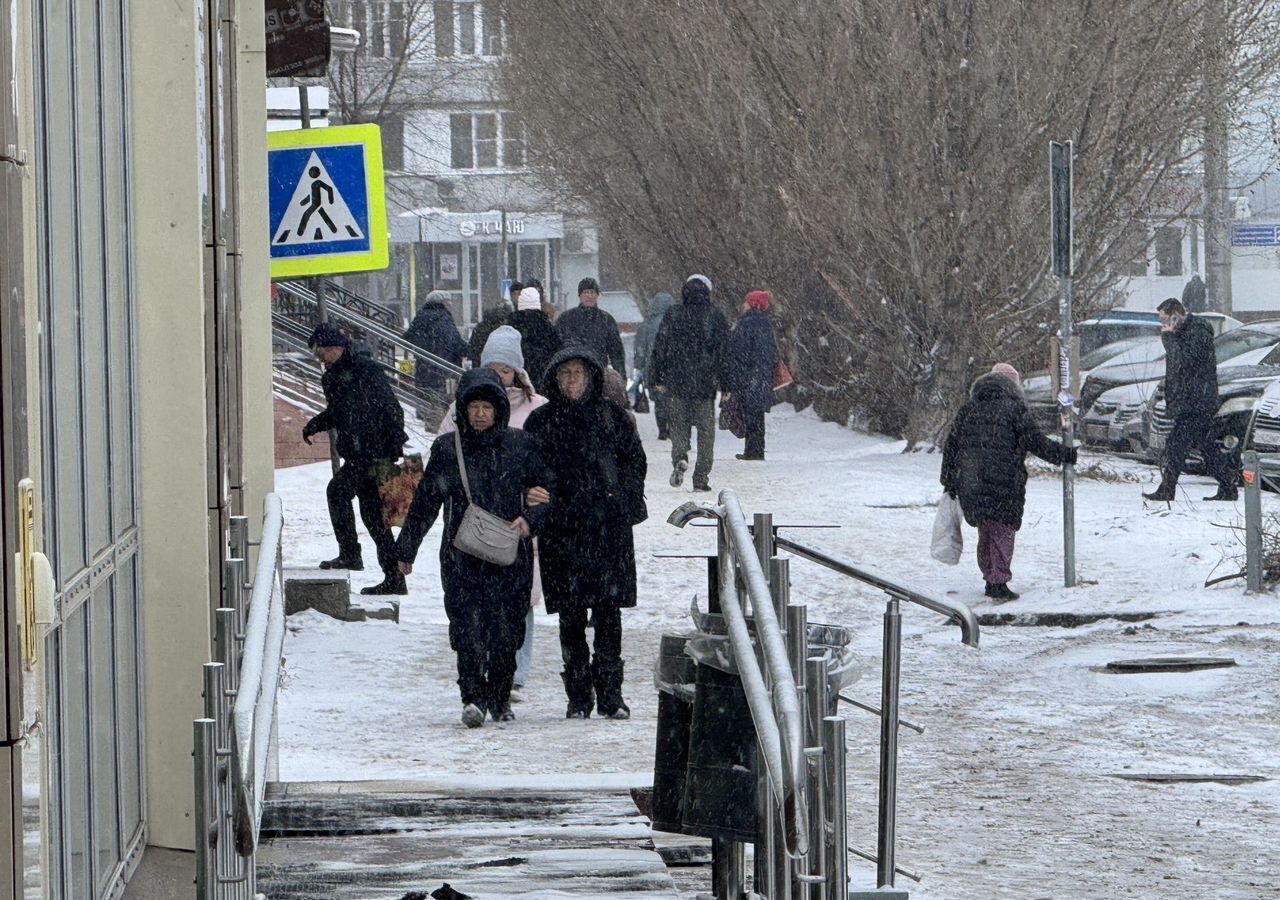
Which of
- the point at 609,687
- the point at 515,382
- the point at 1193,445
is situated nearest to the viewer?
the point at 609,687

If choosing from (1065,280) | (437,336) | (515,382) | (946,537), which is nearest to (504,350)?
(515,382)

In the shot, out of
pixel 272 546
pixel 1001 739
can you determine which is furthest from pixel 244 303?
pixel 1001 739

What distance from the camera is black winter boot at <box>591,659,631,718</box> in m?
9.01

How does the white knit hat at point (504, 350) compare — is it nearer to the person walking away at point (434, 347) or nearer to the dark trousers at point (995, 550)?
the dark trousers at point (995, 550)

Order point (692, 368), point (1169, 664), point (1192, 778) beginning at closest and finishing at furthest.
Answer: point (1192, 778) < point (1169, 664) < point (692, 368)

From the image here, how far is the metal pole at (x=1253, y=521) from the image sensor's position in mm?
11859

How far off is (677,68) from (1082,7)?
5751 mm

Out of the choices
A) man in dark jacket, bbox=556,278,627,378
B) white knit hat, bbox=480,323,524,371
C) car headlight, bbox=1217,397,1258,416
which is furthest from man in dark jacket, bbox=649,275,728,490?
white knit hat, bbox=480,323,524,371

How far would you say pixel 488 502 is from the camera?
8.59 meters

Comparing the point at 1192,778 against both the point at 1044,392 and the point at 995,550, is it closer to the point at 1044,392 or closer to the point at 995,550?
the point at 995,550

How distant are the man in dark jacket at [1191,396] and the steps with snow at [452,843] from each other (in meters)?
11.2

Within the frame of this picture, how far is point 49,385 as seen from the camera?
138 inches

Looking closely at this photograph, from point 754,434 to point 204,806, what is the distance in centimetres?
1780

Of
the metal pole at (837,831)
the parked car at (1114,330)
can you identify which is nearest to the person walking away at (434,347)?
the parked car at (1114,330)
